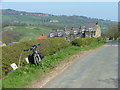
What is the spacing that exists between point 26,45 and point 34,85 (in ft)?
21.6

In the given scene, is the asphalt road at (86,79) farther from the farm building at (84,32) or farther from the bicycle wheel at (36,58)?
the farm building at (84,32)

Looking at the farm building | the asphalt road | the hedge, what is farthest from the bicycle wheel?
the farm building

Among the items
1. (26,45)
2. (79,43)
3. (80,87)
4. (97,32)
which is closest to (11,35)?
(97,32)

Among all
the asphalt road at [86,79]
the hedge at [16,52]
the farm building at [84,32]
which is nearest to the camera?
the asphalt road at [86,79]

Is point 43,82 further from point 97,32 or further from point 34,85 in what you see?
point 97,32

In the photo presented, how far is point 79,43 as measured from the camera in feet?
100

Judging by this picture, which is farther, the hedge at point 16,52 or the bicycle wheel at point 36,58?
the bicycle wheel at point 36,58

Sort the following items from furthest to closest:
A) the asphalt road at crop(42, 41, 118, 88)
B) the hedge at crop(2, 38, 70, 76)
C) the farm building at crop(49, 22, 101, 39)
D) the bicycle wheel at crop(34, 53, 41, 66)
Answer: the farm building at crop(49, 22, 101, 39) < the bicycle wheel at crop(34, 53, 41, 66) < the hedge at crop(2, 38, 70, 76) < the asphalt road at crop(42, 41, 118, 88)

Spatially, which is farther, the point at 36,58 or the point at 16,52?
the point at 16,52

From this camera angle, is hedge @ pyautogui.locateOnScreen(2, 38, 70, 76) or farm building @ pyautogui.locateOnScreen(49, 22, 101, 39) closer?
hedge @ pyautogui.locateOnScreen(2, 38, 70, 76)

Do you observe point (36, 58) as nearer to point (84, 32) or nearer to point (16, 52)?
point (16, 52)

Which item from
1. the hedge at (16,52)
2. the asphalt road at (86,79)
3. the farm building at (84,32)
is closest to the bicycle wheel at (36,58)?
the hedge at (16,52)

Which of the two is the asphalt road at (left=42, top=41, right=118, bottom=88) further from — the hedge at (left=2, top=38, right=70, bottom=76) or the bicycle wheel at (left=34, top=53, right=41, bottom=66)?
the hedge at (left=2, top=38, right=70, bottom=76)

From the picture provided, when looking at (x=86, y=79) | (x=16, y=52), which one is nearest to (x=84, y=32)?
(x=16, y=52)
